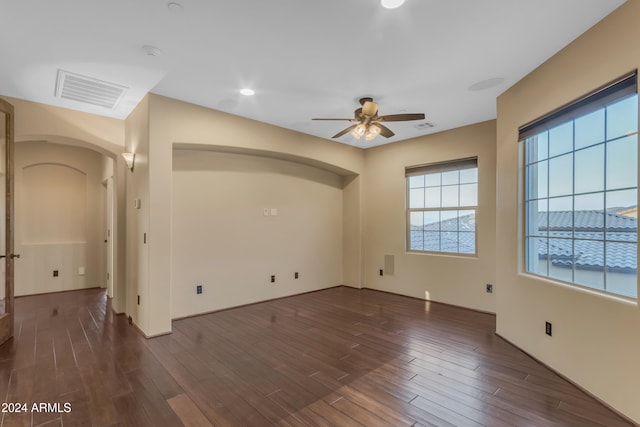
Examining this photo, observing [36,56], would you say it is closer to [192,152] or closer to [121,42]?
[121,42]

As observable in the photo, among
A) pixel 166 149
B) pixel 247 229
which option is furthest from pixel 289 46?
pixel 247 229

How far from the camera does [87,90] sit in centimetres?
341

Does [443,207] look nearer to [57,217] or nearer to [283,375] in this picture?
→ [283,375]

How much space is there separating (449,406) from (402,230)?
3.58 meters

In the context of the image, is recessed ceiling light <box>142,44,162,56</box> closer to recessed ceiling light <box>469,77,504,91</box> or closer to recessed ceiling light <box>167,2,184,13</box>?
recessed ceiling light <box>167,2,184,13</box>

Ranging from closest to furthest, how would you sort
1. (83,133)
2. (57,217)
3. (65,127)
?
(65,127), (83,133), (57,217)

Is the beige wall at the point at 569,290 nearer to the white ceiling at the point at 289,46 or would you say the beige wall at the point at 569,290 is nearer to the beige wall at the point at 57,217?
the white ceiling at the point at 289,46

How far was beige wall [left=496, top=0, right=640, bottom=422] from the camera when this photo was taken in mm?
2117

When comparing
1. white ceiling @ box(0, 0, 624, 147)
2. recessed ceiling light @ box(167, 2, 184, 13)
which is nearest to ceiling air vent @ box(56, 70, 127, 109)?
white ceiling @ box(0, 0, 624, 147)

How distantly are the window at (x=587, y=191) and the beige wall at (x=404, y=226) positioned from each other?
1.07 m

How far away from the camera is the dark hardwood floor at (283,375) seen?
2111 mm


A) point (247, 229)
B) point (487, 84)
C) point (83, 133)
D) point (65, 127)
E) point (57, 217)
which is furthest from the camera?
point (57, 217)

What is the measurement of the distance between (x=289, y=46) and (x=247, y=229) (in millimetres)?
3003

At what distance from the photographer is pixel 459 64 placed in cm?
292
